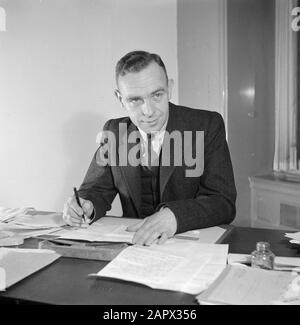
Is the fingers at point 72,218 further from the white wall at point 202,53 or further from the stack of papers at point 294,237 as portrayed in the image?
the white wall at point 202,53

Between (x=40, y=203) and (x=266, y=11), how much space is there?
2151 millimetres

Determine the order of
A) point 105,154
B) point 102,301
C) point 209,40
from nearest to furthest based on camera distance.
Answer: point 102,301, point 105,154, point 209,40

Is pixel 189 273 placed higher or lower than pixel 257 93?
lower

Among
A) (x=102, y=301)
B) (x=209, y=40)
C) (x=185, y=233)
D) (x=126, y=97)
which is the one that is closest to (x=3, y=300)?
(x=102, y=301)

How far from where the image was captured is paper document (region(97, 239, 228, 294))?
0.92m

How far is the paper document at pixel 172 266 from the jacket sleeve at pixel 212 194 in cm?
20

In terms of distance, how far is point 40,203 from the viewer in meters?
3.06

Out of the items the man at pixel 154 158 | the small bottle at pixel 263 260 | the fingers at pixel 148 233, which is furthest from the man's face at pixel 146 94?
the small bottle at pixel 263 260

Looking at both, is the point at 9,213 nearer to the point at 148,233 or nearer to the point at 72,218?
the point at 72,218

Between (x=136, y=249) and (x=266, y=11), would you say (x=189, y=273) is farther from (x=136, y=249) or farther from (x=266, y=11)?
(x=266, y=11)

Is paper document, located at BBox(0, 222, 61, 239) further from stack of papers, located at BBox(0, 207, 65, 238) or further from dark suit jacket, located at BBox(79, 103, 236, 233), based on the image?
dark suit jacket, located at BBox(79, 103, 236, 233)

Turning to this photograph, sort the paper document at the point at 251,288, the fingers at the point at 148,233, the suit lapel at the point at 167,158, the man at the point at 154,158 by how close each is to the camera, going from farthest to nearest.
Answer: the suit lapel at the point at 167,158
the man at the point at 154,158
the fingers at the point at 148,233
the paper document at the point at 251,288

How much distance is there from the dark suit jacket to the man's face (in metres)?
0.13

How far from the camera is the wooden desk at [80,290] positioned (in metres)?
0.86
